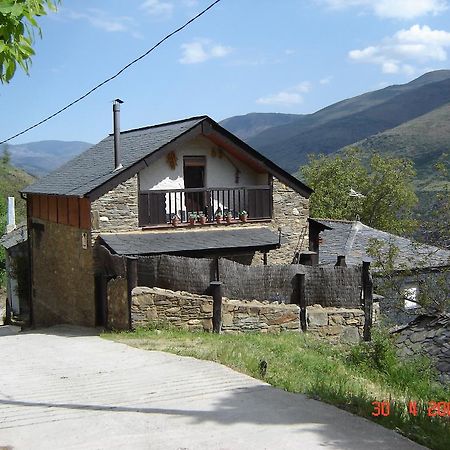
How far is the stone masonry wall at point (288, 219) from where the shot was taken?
18.0 metres

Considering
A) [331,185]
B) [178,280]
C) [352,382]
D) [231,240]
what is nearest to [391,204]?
[331,185]

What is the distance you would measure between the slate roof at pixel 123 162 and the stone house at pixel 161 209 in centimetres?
5

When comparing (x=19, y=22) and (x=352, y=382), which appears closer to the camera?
(x=19, y=22)

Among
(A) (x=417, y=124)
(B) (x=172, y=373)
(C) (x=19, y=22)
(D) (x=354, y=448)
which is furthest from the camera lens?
(A) (x=417, y=124)

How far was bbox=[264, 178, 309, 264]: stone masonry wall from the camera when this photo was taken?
1797 cm

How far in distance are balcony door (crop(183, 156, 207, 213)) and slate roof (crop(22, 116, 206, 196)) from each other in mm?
1047

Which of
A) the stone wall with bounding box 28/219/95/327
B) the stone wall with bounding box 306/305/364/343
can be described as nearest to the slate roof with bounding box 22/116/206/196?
the stone wall with bounding box 28/219/95/327

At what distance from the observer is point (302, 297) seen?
45.1ft

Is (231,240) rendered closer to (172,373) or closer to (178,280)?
(178,280)

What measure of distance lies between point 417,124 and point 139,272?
109m

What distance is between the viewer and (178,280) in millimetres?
13266

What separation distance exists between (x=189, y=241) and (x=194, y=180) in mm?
2458
